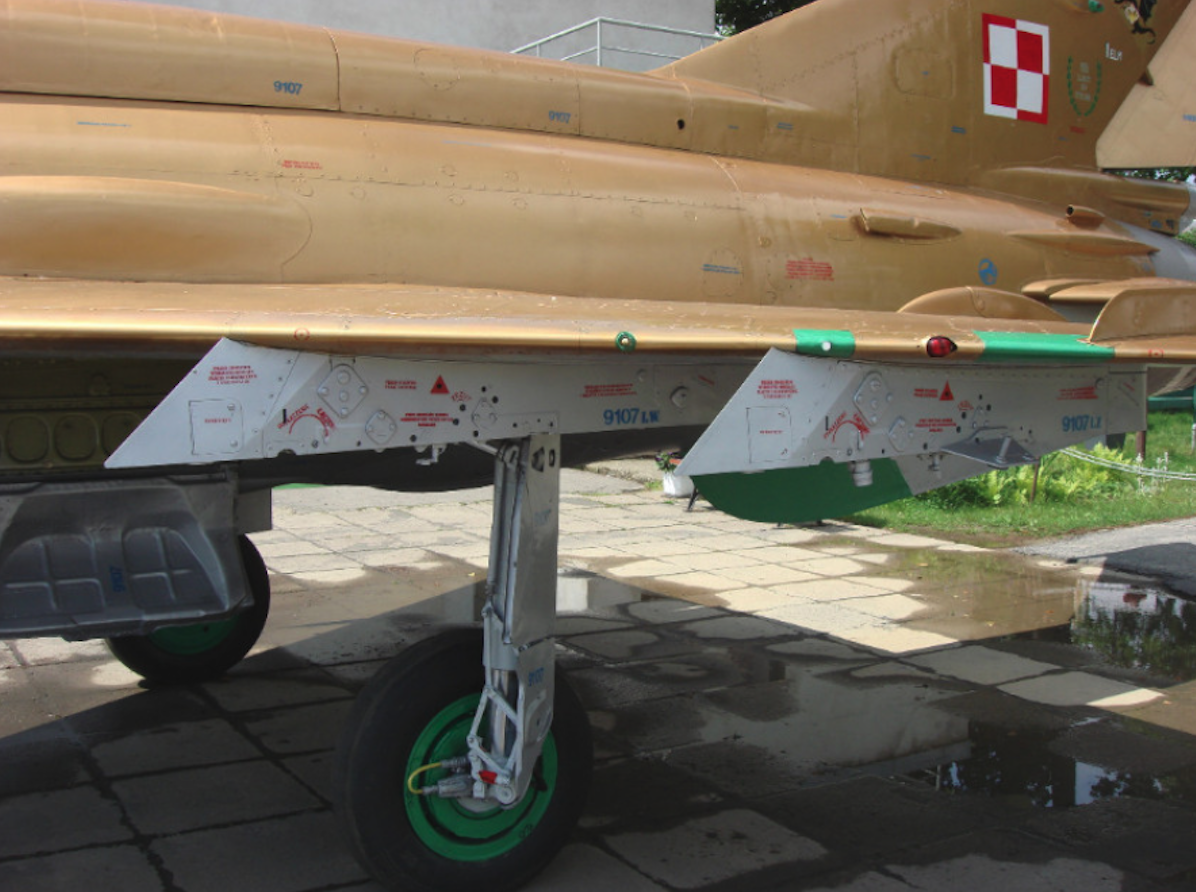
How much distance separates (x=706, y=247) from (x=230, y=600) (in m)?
2.23

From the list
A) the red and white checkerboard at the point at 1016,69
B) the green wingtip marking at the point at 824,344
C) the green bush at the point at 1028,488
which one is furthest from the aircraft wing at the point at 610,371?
the green bush at the point at 1028,488

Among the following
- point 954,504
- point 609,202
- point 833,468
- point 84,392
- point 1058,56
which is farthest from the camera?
point 954,504

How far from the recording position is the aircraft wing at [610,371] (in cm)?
289

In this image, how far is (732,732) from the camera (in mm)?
5133

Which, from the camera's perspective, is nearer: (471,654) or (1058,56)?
(471,654)

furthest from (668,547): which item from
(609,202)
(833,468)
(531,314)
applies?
(531,314)

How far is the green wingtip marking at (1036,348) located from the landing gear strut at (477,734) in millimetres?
1567

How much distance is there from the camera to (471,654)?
142 inches

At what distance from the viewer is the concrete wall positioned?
1486 cm

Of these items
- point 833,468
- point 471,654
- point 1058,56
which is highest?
point 1058,56

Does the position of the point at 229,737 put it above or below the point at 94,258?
below

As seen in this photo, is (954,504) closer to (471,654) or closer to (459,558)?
(459,558)

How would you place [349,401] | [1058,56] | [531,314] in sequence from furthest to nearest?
[1058,56] < [531,314] < [349,401]

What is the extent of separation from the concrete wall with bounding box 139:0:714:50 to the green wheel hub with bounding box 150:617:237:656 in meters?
10.8
